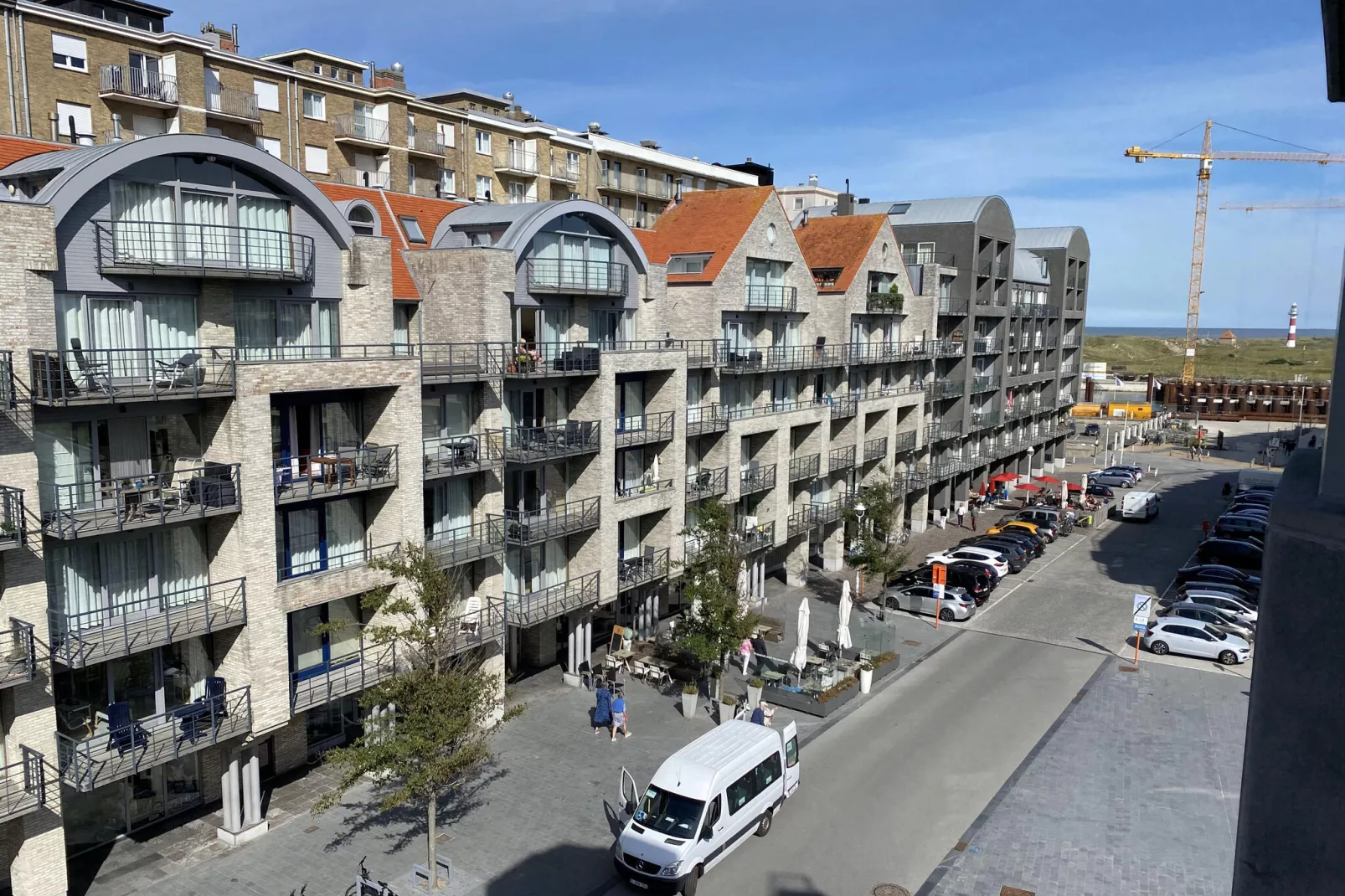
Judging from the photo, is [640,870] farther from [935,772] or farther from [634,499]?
[634,499]

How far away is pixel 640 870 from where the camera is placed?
20.1m

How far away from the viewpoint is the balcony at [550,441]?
29.2 m

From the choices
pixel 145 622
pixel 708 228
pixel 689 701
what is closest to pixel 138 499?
pixel 145 622

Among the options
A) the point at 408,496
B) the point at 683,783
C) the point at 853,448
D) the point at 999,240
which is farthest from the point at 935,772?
the point at 999,240

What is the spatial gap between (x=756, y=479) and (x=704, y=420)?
Answer: 14.2 ft

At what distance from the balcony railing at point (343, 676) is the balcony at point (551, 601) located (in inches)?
177

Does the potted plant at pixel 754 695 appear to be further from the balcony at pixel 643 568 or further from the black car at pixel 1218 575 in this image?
the black car at pixel 1218 575

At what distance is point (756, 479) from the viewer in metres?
40.5

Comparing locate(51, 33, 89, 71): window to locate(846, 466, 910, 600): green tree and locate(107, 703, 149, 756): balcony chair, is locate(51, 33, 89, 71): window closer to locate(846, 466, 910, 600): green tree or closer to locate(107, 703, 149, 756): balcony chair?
locate(107, 703, 149, 756): balcony chair

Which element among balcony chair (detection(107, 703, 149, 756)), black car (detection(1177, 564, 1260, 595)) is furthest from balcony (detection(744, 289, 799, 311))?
balcony chair (detection(107, 703, 149, 756))

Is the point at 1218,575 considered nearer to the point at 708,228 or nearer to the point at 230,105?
the point at 708,228

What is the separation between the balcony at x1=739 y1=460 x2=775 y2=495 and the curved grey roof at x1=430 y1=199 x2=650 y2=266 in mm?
11622

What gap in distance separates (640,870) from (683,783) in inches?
75.4

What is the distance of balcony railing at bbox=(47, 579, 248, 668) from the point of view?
1895 cm
